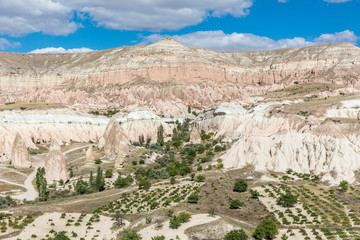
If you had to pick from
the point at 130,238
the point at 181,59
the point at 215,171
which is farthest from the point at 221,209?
the point at 181,59

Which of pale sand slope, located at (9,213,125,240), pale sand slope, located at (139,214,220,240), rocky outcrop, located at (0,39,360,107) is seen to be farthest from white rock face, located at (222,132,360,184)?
rocky outcrop, located at (0,39,360,107)

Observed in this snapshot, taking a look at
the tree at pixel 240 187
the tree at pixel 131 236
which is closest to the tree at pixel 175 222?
the tree at pixel 131 236

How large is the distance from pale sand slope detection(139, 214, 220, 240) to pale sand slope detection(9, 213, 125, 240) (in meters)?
3.00

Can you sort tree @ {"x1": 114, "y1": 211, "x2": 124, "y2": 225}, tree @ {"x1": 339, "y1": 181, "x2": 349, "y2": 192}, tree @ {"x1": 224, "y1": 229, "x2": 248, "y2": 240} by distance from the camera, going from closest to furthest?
tree @ {"x1": 224, "y1": 229, "x2": 248, "y2": 240} < tree @ {"x1": 114, "y1": 211, "x2": 124, "y2": 225} < tree @ {"x1": 339, "y1": 181, "x2": 349, "y2": 192}

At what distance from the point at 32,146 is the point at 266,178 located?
6006 centimetres

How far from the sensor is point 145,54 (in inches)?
7067

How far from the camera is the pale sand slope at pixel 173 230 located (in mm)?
32438

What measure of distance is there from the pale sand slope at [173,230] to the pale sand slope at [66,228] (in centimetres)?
300

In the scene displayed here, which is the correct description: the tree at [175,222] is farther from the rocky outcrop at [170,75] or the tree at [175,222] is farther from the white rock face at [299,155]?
the rocky outcrop at [170,75]

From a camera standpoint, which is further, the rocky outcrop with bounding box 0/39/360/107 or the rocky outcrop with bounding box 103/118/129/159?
the rocky outcrop with bounding box 0/39/360/107

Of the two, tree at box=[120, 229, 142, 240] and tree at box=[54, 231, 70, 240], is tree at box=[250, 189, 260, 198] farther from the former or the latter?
tree at box=[54, 231, 70, 240]

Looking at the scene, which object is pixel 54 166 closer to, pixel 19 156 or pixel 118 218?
pixel 19 156

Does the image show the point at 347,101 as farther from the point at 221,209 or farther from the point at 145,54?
the point at 145,54

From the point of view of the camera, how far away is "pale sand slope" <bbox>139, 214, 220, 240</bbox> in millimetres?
32438
